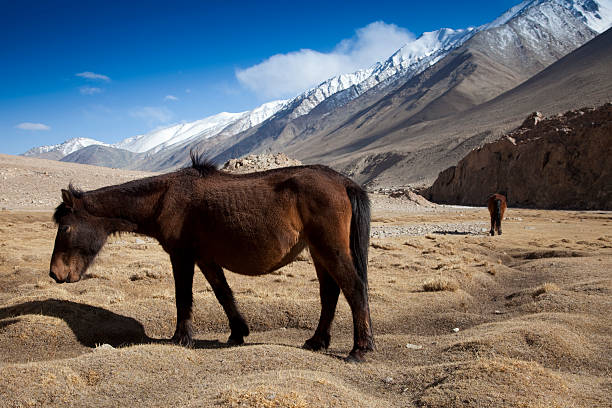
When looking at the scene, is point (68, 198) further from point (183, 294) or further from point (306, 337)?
point (306, 337)

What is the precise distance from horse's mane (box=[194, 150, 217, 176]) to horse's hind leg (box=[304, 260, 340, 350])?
7.24 feet

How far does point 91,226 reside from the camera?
6.52 metres

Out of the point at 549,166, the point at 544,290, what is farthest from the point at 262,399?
the point at 549,166

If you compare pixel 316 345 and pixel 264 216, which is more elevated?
pixel 264 216

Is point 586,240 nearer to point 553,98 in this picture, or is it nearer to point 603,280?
point 603,280

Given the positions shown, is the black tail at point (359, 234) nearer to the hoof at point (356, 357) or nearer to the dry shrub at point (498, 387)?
the hoof at point (356, 357)

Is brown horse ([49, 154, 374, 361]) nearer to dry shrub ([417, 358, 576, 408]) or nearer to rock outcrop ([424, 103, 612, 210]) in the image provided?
dry shrub ([417, 358, 576, 408])

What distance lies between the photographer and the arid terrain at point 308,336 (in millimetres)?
4090

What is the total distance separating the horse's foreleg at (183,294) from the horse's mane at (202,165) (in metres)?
1.34

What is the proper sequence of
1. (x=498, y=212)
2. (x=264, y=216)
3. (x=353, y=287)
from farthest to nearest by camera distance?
(x=498, y=212)
(x=264, y=216)
(x=353, y=287)

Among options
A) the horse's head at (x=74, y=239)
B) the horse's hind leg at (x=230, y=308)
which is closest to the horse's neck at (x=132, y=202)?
the horse's head at (x=74, y=239)

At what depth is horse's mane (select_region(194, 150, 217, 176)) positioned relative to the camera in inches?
261

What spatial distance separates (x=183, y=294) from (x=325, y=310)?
6.85 feet

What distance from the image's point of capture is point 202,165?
6.72 m
